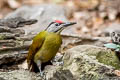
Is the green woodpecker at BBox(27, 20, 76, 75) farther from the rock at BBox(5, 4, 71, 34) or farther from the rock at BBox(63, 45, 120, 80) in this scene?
the rock at BBox(5, 4, 71, 34)

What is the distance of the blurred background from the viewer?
1306 cm

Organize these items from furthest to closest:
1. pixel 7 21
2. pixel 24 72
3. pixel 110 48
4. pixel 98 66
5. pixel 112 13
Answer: pixel 112 13 → pixel 7 21 → pixel 110 48 → pixel 24 72 → pixel 98 66

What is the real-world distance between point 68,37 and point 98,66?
109 inches

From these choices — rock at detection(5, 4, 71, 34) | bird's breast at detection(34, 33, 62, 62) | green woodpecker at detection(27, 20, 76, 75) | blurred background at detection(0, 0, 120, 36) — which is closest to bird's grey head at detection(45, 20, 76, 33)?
green woodpecker at detection(27, 20, 76, 75)

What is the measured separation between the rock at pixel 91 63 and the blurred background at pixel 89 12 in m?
5.64

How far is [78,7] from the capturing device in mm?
14914

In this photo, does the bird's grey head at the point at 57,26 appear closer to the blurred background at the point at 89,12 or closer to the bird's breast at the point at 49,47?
the bird's breast at the point at 49,47

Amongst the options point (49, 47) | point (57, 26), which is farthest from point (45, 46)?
point (57, 26)

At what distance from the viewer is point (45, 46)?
21.4 ft

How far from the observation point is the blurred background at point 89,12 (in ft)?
42.9

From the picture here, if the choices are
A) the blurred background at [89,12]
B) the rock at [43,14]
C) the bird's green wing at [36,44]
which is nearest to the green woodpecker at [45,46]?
the bird's green wing at [36,44]

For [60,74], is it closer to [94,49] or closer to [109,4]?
[94,49]

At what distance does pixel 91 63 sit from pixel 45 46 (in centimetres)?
100

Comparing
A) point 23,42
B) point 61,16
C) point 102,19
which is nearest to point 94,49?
point 23,42
